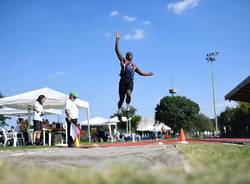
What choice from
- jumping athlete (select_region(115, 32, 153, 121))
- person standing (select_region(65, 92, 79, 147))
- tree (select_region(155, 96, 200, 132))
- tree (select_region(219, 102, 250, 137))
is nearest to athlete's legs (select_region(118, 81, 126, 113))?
jumping athlete (select_region(115, 32, 153, 121))

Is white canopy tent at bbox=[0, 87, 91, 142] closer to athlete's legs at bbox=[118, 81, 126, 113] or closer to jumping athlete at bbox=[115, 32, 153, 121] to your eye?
athlete's legs at bbox=[118, 81, 126, 113]

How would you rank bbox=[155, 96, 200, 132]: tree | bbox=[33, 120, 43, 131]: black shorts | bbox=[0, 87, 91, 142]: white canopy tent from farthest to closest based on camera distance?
bbox=[155, 96, 200, 132]: tree, bbox=[0, 87, 91, 142]: white canopy tent, bbox=[33, 120, 43, 131]: black shorts

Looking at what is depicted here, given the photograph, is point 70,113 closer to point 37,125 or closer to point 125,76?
point 125,76

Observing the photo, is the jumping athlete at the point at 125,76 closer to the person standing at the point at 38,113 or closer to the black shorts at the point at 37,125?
the person standing at the point at 38,113

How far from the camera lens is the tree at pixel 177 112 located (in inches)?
3214

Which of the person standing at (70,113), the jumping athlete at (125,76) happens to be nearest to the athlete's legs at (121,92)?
the jumping athlete at (125,76)

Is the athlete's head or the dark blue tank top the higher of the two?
the athlete's head

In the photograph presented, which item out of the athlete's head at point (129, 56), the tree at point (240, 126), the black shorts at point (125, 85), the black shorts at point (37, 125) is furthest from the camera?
the tree at point (240, 126)

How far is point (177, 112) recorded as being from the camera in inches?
3221

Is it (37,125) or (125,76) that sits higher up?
(125,76)

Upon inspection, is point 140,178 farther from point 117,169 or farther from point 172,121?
point 172,121

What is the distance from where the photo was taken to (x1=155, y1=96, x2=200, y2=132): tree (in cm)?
8162

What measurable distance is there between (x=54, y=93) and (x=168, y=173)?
16080 millimetres

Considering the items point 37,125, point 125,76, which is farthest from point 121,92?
point 37,125
